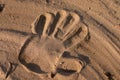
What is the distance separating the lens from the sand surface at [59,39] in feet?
11.4

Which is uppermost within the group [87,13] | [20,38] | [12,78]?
[87,13]

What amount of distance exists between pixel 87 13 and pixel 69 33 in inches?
9.9

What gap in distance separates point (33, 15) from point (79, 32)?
17.4 inches

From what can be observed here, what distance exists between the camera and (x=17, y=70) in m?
3.46

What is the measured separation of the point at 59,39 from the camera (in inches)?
139

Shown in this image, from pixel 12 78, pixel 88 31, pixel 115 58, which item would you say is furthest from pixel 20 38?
pixel 115 58

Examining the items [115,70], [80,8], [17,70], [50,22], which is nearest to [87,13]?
[80,8]

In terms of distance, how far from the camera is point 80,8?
3596mm

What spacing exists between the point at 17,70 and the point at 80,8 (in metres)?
0.80

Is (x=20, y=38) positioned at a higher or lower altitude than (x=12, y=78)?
higher

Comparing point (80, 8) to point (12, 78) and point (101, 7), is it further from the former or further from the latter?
point (12, 78)

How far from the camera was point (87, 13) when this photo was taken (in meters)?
3.58

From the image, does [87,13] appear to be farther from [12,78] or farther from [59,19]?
[12,78]

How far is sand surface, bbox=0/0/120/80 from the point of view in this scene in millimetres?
3463
